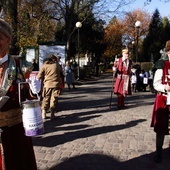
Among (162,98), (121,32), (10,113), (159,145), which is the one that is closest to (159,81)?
(162,98)

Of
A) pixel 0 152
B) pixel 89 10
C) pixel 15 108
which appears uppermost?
pixel 89 10

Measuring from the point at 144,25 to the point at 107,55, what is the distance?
10928 mm

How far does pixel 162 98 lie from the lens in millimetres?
4605

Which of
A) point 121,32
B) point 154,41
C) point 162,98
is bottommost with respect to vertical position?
point 162,98

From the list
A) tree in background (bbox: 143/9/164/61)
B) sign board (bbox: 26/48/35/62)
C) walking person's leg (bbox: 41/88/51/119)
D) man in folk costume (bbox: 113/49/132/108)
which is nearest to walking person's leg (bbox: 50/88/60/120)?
walking person's leg (bbox: 41/88/51/119)

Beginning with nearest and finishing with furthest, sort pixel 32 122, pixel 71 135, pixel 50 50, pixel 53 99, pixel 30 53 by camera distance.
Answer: pixel 32 122, pixel 71 135, pixel 53 99, pixel 50 50, pixel 30 53

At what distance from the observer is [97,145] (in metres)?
5.73

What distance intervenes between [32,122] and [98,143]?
3.38m

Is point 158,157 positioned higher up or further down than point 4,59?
further down

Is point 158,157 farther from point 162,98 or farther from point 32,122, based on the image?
point 32,122

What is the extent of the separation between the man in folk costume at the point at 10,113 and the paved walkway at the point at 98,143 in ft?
5.46

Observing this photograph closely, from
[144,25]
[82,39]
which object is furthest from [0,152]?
[144,25]

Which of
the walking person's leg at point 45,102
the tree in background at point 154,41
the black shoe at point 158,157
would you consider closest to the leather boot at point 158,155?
the black shoe at point 158,157

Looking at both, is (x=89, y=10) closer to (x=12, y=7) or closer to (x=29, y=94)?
(x=12, y=7)
